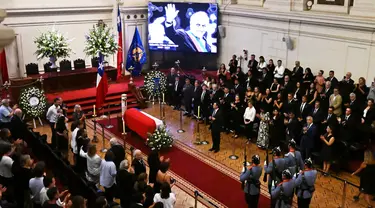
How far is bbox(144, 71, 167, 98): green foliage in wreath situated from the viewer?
16.9 meters

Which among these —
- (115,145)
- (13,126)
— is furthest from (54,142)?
(115,145)

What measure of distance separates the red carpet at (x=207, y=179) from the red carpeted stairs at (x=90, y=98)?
3.68m

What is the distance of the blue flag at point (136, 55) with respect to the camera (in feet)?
64.7

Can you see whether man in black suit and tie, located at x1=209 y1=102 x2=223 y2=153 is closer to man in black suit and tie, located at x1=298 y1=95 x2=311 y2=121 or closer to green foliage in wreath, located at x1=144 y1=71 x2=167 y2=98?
man in black suit and tie, located at x1=298 y1=95 x2=311 y2=121

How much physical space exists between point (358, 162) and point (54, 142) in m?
7.90

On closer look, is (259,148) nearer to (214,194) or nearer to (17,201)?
(214,194)

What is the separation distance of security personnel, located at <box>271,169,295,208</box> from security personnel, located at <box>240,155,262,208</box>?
1.77 feet

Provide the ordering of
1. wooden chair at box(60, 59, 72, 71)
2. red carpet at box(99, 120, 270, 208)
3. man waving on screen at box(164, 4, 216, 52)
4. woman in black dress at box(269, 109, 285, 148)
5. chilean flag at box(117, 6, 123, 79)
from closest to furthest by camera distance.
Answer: red carpet at box(99, 120, 270, 208) → woman in black dress at box(269, 109, 285, 148) → wooden chair at box(60, 59, 72, 71) → chilean flag at box(117, 6, 123, 79) → man waving on screen at box(164, 4, 216, 52)

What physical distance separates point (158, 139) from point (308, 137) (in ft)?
13.6

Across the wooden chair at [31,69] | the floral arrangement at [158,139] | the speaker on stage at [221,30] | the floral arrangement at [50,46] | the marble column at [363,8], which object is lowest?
the floral arrangement at [158,139]

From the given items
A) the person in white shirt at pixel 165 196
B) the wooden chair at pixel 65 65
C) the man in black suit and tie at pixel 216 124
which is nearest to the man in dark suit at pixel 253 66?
the man in black suit and tie at pixel 216 124

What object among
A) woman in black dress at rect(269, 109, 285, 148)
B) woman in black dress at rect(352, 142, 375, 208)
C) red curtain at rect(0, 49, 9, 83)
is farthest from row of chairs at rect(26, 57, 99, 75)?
woman in black dress at rect(352, 142, 375, 208)

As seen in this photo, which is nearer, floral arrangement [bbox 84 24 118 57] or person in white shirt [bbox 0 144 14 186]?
person in white shirt [bbox 0 144 14 186]

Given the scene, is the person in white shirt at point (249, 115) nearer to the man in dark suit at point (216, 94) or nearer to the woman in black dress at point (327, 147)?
the man in dark suit at point (216, 94)
